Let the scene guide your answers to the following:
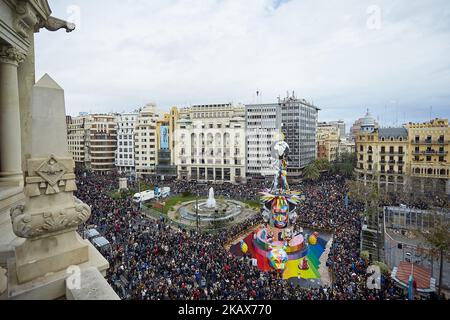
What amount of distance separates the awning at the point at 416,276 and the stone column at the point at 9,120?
69.9ft

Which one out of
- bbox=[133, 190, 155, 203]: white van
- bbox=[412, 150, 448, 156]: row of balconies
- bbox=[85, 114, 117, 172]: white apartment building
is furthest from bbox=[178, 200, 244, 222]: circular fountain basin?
bbox=[85, 114, 117, 172]: white apartment building

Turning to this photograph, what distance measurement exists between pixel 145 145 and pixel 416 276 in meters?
65.9

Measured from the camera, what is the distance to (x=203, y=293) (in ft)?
51.0

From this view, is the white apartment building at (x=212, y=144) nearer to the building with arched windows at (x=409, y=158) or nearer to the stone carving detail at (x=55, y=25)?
the building with arched windows at (x=409, y=158)

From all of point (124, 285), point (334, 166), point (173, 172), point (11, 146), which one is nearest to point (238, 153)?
→ point (173, 172)

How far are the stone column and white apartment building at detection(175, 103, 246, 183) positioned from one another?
195ft

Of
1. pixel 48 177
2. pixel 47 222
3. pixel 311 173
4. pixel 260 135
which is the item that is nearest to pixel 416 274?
pixel 47 222

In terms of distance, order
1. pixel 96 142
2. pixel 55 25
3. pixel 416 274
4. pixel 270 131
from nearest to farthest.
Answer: pixel 55 25
pixel 416 274
pixel 270 131
pixel 96 142

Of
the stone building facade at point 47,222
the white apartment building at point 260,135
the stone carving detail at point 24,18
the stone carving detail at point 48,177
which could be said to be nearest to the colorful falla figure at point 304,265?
the stone building facade at point 47,222

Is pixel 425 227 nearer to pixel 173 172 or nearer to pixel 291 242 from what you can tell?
pixel 291 242

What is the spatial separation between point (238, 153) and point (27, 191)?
63536mm

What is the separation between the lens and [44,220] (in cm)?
400

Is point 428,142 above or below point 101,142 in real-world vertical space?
below

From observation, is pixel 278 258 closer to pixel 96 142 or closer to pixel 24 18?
pixel 24 18
